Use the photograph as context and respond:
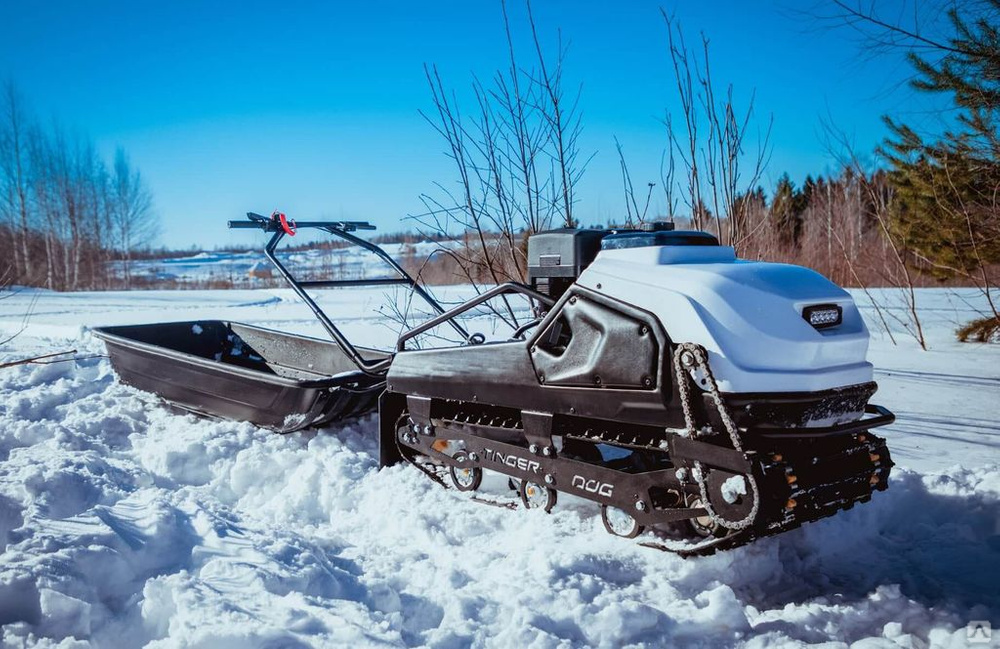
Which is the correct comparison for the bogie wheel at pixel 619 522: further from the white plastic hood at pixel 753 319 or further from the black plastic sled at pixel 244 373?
the black plastic sled at pixel 244 373

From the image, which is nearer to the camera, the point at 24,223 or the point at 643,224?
the point at 643,224

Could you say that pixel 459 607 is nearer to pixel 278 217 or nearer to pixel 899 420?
pixel 278 217

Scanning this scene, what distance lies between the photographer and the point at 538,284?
3.04 meters

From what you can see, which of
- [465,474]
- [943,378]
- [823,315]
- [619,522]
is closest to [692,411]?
[823,315]

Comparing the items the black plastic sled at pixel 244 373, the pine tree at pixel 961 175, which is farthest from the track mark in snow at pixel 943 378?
the black plastic sled at pixel 244 373

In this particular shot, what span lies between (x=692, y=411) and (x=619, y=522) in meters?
0.71

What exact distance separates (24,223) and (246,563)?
1254 inches

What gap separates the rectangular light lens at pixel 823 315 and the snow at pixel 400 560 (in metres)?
0.87

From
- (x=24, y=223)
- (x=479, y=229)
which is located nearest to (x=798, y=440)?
(x=479, y=229)

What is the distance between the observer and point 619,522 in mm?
2719

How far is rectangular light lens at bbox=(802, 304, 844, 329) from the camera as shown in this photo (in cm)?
228

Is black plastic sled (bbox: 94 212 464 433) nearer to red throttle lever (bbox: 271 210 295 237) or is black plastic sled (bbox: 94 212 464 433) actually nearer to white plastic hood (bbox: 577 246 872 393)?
red throttle lever (bbox: 271 210 295 237)

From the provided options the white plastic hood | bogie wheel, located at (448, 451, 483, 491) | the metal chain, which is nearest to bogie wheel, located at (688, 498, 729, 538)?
the metal chain

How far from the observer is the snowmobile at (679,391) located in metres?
2.17
